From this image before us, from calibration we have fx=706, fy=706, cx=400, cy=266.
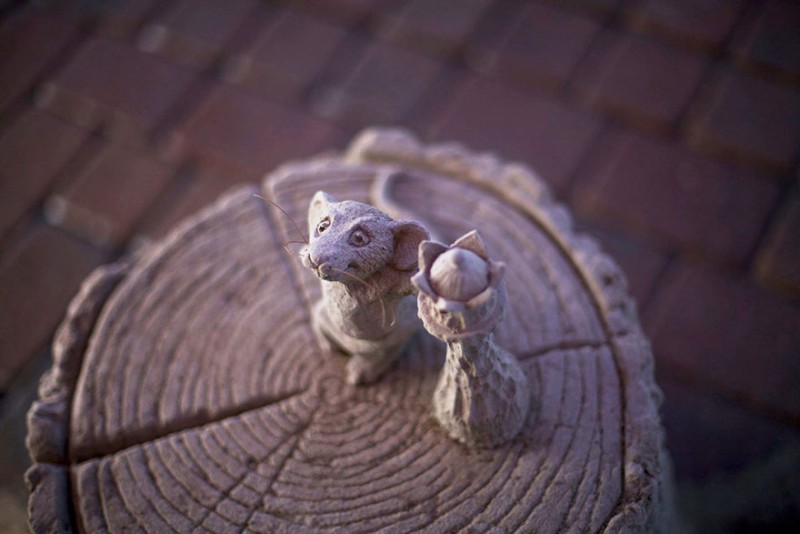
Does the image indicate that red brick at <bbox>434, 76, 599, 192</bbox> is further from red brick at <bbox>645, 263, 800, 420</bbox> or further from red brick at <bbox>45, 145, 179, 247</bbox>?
red brick at <bbox>45, 145, 179, 247</bbox>

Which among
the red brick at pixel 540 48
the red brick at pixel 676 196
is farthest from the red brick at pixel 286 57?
the red brick at pixel 676 196

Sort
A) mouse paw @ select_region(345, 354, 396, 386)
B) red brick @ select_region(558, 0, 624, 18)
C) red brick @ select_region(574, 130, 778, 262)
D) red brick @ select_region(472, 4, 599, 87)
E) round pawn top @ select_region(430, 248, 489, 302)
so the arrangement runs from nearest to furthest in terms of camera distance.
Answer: round pawn top @ select_region(430, 248, 489, 302) → mouse paw @ select_region(345, 354, 396, 386) → red brick @ select_region(574, 130, 778, 262) → red brick @ select_region(472, 4, 599, 87) → red brick @ select_region(558, 0, 624, 18)

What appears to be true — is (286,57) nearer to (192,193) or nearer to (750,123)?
(192,193)

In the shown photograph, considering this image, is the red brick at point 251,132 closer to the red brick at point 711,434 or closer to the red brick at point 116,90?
the red brick at point 116,90

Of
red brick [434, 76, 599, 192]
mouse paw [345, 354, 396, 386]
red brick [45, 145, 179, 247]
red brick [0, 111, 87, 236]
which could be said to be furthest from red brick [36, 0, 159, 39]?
mouse paw [345, 354, 396, 386]

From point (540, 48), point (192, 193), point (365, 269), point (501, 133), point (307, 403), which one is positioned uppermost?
point (540, 48)

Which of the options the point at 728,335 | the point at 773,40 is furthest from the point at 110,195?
the point at 773,40
